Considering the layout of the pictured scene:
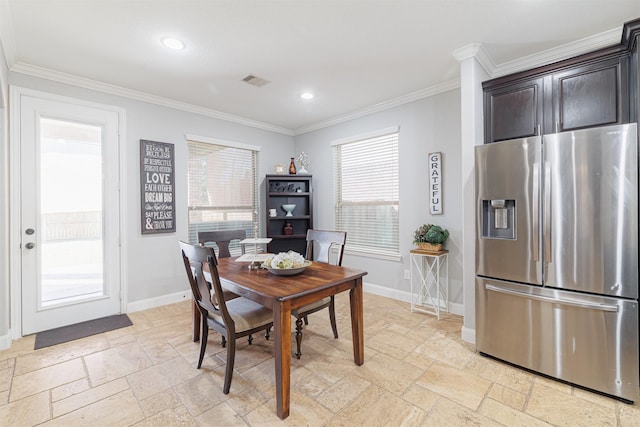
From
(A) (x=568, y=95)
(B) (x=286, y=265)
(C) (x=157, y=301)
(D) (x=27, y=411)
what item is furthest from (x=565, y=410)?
(C) (x=157, y=301)

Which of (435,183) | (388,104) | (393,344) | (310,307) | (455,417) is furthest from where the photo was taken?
(388,104)

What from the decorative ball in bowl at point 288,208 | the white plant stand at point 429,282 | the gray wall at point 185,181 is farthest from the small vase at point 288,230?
the white plant stand at point 429,282

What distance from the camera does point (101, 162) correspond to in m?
3.33

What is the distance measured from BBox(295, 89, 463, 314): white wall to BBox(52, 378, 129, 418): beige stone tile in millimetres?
3086

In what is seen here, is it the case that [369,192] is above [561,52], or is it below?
below

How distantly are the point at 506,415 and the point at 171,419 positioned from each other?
204 centimetres

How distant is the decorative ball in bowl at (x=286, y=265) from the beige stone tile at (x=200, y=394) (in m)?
0.89

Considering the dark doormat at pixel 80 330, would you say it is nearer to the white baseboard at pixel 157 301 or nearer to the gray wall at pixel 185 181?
the white baseboard at pixel 157 301

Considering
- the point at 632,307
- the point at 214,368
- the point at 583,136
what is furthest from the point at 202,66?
the point at 632,307

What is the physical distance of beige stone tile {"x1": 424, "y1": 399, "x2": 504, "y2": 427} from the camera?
170 centimetres

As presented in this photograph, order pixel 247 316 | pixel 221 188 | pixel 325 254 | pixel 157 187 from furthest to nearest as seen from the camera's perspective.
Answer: pixel 221 188, pixel 157 187, pixel 325 254, pixel 247 316

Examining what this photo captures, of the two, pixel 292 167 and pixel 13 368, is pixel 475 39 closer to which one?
pixel 292 167

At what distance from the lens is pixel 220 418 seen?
1.77 metres

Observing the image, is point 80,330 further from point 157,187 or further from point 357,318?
point 357,318
